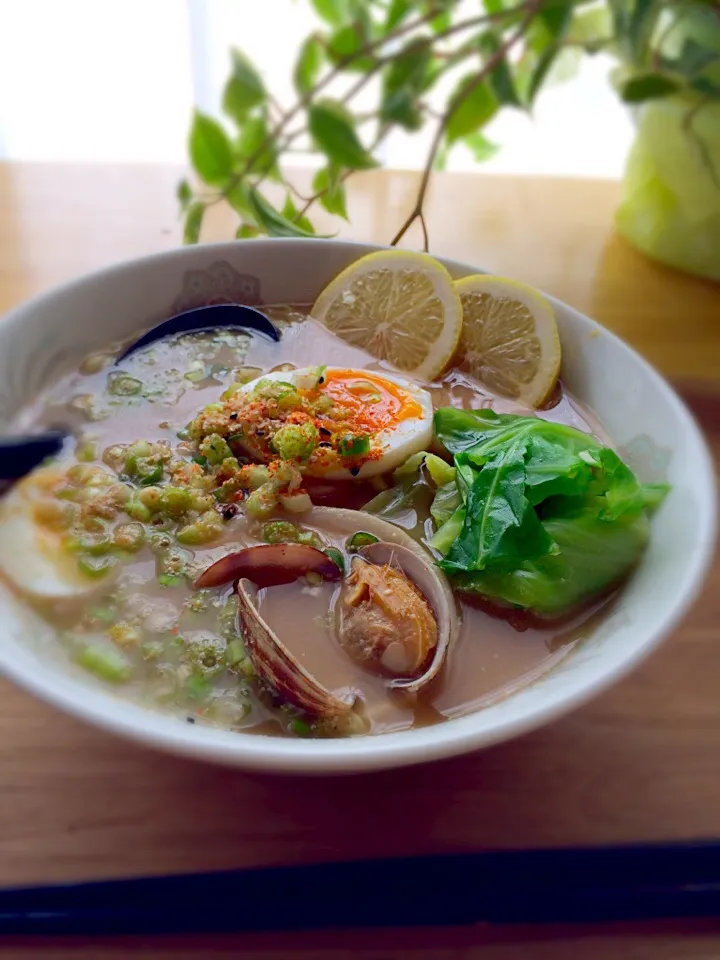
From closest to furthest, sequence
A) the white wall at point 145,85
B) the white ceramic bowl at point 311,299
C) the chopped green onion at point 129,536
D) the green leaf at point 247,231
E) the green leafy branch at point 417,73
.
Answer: the white ceramic bowl at point 311,299 → the green leafy branch at point 417,73 → the chopped green onion at point 129,536 → the green leaf at point 247,231 → the white wall at point 145,85

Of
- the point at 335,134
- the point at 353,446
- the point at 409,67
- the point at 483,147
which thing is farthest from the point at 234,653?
the point at 483,147

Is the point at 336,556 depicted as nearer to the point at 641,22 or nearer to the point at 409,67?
the point at 409,67

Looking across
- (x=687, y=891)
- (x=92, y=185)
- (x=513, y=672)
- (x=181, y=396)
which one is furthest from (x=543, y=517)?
(x=92, y=185)

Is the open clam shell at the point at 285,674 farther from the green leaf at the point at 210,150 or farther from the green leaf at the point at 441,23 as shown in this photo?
the green leaf at the point at 441,23

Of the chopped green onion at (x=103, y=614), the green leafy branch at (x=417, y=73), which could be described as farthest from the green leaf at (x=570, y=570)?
the green leafy branch at (x=417, y=73)

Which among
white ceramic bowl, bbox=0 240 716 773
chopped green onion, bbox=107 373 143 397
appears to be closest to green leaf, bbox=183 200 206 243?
white ceramic bowl, bbox=0 240 716 773

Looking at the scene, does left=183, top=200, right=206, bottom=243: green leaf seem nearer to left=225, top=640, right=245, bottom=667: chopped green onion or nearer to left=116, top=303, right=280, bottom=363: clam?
left=116, top=303, right=280, bottom=363: clam
